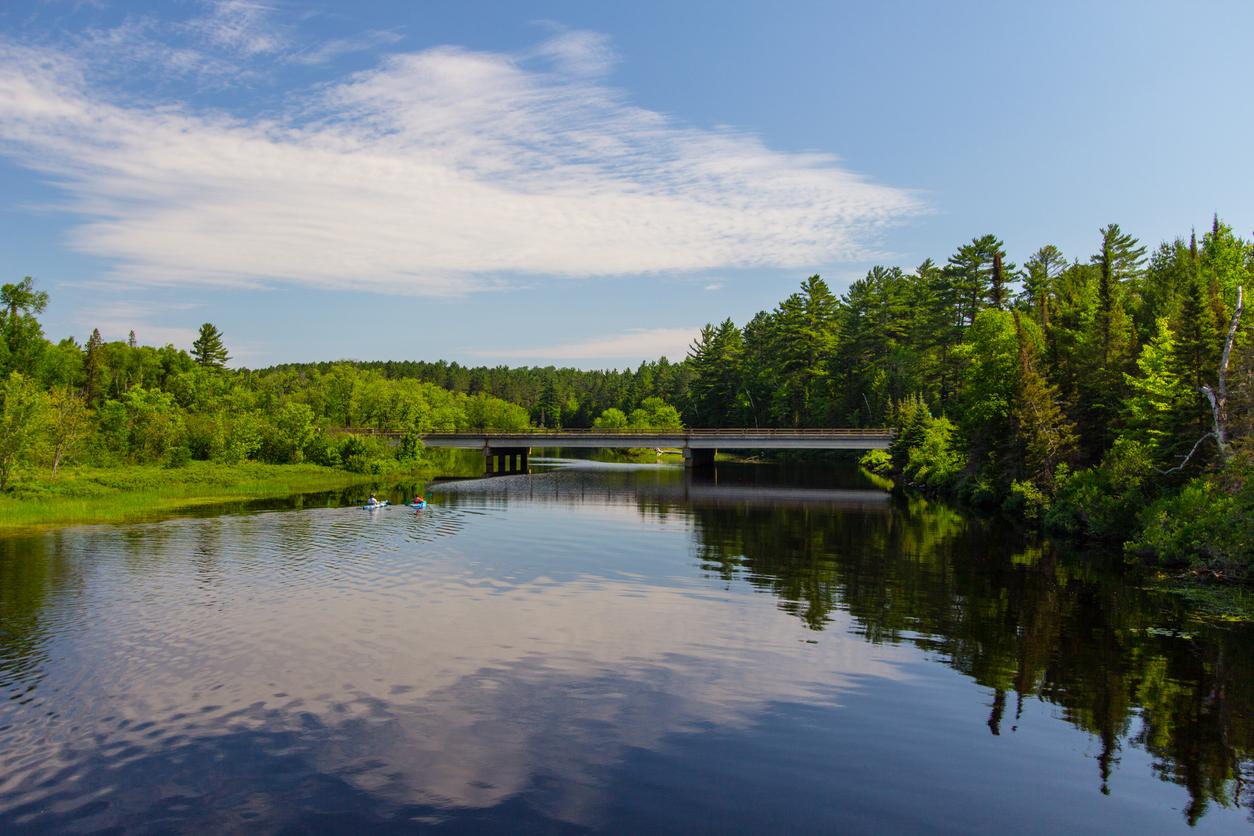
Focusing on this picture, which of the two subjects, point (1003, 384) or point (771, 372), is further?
point (771, 372)

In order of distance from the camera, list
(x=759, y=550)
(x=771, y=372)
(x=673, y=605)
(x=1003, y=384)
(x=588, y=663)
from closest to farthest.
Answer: (x=588, y=663) → (x=673, y=605) → (x=759, y=550) → (x=1003, y=384) → (x=771, y=372)

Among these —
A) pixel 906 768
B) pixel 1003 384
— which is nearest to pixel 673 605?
pixel 906 768

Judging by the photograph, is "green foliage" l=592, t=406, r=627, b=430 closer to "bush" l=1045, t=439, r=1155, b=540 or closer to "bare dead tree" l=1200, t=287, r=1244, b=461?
"bush" l=1045, t=439, r=1155, b=540

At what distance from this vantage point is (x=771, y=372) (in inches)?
5576

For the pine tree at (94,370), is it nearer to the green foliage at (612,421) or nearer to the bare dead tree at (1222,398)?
the green foliage at (612,421)

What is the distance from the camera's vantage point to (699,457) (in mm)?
104562

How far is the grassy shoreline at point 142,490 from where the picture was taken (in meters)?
41.9

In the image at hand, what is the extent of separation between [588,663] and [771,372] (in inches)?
5011

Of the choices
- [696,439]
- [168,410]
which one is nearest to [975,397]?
[696,439]

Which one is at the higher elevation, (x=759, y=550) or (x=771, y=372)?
(x=771, y=372)

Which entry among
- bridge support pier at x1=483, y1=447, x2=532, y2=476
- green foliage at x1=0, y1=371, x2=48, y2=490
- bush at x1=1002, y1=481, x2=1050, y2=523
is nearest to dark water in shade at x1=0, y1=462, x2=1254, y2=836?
bush at x1=1002, y1=481, x2=1050, y2=523

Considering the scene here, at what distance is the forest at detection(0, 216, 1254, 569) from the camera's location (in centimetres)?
3512

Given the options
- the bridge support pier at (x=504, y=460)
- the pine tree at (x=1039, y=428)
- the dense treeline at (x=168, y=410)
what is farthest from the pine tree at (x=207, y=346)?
the pine tree at (x=1039, y=428)

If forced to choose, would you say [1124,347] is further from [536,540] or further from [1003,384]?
[536,540]
